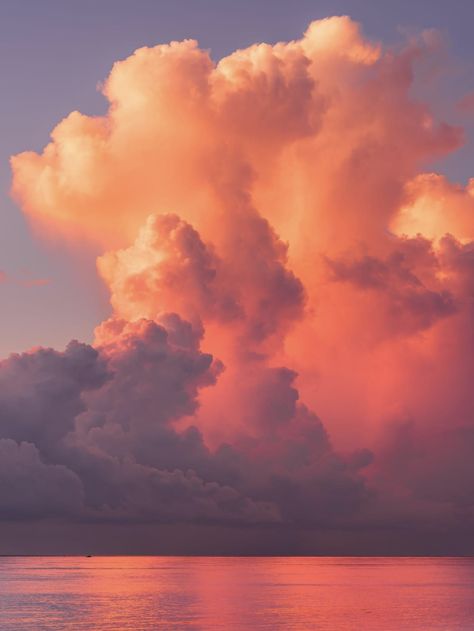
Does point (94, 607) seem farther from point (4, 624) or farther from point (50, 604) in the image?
point (4, 624)

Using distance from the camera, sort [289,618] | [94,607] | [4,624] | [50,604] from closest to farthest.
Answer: [4,624] → [289,618] → [94,607] → [50,604]

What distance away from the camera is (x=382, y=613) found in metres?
169

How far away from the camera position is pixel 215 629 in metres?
134

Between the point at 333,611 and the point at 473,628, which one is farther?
the point at 333,611

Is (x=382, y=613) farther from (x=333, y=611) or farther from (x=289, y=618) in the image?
(x=289, y=618)

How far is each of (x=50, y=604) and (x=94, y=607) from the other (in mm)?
18596

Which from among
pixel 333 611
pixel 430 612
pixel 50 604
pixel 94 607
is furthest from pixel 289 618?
pixel 50 604

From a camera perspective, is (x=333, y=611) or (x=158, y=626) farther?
(x=333, y=611)

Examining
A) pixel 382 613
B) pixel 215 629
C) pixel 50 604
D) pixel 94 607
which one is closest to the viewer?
pixel 215 629

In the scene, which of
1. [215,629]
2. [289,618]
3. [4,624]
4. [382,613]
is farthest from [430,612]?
[4,624]

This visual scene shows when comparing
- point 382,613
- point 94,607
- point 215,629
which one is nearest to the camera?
point 215,629

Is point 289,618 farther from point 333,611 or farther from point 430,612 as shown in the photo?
point 430,612

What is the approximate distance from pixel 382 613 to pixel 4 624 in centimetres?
6951

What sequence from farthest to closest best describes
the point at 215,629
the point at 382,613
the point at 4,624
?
the point at 382,613 < the point at 4,624 < the point at 215,629
